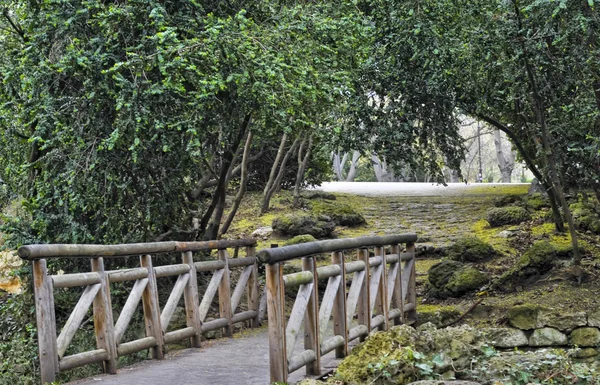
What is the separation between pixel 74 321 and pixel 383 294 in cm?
372

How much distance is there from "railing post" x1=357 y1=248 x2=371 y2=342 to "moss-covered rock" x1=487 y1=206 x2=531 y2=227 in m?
10.6

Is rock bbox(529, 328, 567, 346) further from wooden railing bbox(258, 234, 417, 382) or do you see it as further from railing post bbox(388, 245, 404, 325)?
railing post bbox(388, 245, 404, 325)

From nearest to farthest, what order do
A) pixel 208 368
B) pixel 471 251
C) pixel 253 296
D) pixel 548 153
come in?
pixel 208 368 < pixel 253 296 < pixel 548 153 < pixel 471 251

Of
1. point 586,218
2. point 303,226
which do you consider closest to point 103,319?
point 303,226

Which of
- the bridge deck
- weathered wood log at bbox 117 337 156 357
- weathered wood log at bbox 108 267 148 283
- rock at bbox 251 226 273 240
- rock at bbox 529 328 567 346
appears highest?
weathered wood log at bbox 108 267 148 283

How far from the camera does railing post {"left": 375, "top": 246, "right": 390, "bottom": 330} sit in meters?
9.45

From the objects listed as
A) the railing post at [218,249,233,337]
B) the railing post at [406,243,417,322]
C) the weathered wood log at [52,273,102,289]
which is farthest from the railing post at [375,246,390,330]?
the weathered wood log at [52,273,102,289]

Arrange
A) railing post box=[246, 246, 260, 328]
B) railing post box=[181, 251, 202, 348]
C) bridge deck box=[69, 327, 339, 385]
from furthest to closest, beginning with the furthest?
railing post box=[246, 246, 260, 328]
railing post box=[181, 251, 202, 348]
bridge deck box=[69, 327, 339, 385]

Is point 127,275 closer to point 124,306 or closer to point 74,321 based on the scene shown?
point 124,306

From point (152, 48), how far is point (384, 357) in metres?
5.62

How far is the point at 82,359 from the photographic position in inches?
288

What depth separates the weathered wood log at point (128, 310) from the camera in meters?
7.95

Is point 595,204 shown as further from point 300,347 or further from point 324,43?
point 300,347

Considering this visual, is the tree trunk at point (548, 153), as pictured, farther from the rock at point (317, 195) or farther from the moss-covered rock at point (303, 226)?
the rock at point (317, 195)
